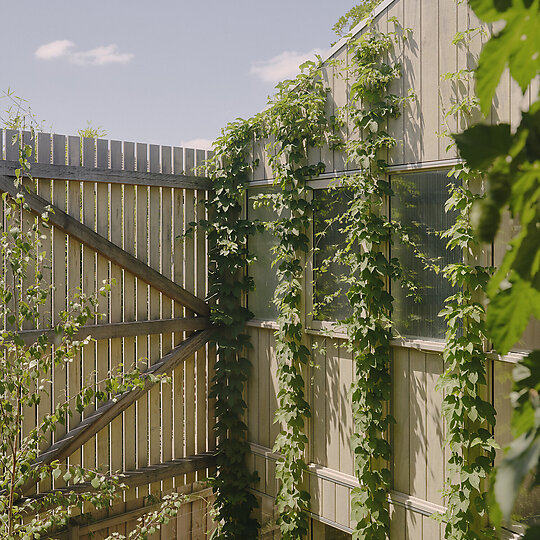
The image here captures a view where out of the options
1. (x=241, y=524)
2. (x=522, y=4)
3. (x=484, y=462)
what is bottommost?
(x=241, y=524)

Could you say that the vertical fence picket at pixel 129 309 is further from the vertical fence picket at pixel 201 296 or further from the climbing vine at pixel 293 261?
the climbing vine at pixel 293 261

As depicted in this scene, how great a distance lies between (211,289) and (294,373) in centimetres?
107

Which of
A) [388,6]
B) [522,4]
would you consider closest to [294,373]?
[388,6]

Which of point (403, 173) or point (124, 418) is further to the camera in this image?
point (124, 418)

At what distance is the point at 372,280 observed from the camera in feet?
11.8

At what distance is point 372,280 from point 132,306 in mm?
1883

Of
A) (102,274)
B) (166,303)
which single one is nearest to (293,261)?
(166,303)

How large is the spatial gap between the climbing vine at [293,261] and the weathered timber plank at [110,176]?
804 millimetres

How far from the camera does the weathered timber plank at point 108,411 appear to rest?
397cm

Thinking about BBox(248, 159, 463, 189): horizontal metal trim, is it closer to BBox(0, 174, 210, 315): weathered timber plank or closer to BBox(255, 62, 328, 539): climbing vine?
BBox(255, 62, 328, 539): climbing vine

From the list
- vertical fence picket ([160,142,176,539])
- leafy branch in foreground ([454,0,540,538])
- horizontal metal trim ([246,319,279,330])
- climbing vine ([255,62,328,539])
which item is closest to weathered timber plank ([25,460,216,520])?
vertical fence picket ([160,142,176,539])

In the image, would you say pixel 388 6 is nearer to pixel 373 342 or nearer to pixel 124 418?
pixel 373 342

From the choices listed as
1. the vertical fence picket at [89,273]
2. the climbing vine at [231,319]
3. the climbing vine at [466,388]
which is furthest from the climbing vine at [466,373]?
the vertical fence picket at [89,273]

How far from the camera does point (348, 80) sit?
3.82 metres
